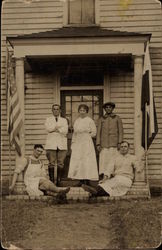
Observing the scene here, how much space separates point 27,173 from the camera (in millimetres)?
9750

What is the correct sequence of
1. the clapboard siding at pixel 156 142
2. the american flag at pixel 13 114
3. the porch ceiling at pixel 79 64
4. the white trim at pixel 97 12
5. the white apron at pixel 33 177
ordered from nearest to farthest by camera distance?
the white apron at pixel 33 177 < the american flag at pixel 13 114 < the porch ceiling at pixel 79 64 < the clapboard siding at pixel 156 142 < the white trim at pixel 97 12

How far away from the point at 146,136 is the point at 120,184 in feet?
3.26

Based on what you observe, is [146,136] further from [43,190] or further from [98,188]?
[43,190]

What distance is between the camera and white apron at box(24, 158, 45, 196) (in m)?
9.45

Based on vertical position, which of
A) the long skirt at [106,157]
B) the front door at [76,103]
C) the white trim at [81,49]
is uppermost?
the white trim at [81,49]

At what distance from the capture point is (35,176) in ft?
31.8

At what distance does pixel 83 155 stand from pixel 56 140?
72 centimetres

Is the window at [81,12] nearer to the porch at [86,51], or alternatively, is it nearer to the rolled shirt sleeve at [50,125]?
the porch at [86,51]

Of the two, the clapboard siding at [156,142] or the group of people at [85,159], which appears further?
the clapboard siding at [156,142]

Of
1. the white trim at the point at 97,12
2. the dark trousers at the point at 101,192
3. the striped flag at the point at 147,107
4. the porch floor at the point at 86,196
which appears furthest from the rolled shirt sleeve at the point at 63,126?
the white trim at the point at 97,12

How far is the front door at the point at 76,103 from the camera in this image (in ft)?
38.2

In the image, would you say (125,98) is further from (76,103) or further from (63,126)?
(63,126)

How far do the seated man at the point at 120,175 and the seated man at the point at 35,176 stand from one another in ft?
2.70

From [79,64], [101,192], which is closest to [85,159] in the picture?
[101,192]
